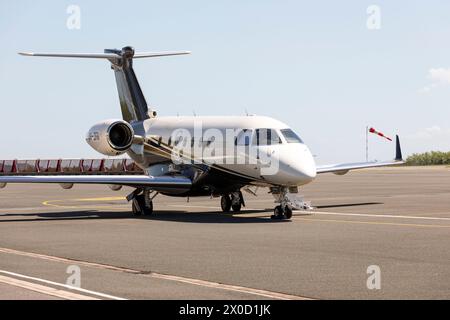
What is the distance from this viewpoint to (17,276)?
12.8 m

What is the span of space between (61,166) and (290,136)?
63973 millimetres

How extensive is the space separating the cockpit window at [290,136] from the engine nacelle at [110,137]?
5.95 m

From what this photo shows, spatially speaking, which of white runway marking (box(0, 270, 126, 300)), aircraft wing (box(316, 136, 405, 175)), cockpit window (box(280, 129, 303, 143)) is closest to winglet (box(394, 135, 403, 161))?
aircraft wing (box(316, 136, 405, 175))

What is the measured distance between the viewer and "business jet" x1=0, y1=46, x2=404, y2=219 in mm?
24828

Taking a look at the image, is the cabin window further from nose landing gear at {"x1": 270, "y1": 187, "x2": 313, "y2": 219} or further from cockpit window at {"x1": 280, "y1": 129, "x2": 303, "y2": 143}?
nose landing gear at {"x1": 270, "y1": 187, "x2": 313, "y2": 219}

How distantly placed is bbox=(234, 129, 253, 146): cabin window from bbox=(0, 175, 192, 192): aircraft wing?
7.86 feet

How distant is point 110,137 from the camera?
28531mm

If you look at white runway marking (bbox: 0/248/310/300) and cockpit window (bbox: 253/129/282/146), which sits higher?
cockpit window (bbox: 253/129/282/146)

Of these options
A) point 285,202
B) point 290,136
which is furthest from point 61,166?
point 285,202

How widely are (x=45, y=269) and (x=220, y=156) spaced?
45.9 feet

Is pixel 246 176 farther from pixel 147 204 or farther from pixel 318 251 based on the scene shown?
pixel 318 251

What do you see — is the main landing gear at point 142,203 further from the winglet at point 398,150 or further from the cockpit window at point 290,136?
the winglet at point 398,150

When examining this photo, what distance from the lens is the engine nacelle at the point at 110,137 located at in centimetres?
2831

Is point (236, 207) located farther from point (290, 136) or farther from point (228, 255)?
point (228, 255)
